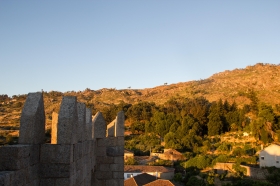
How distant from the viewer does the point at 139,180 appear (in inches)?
1280

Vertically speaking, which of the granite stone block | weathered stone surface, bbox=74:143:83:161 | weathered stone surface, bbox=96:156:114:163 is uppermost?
weathered stone surface, bbox=74:143:83:161

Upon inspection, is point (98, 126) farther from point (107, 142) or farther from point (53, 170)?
point (53, 170)

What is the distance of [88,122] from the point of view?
5.92 meters

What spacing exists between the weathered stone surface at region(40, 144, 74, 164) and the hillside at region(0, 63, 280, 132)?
76590mm

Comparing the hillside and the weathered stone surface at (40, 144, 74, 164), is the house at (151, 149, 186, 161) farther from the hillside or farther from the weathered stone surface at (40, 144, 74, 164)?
the weathered stone surface at (40, 144, 74, 164)

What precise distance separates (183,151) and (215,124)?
348 inches

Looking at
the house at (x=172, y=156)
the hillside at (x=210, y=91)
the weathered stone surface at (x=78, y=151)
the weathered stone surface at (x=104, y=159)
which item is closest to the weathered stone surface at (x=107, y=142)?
the weathered stone surface at (x=104, y=159)

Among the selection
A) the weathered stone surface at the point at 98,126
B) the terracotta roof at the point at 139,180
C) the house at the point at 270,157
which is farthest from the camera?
the house at the point at 270,157

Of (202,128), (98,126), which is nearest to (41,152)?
(98,126)

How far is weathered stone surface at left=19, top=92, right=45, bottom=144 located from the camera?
367 cm

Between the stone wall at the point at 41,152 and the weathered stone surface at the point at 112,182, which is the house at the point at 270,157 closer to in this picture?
the weathered stone surface at the point at 112,182

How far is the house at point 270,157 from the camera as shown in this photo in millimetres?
37916

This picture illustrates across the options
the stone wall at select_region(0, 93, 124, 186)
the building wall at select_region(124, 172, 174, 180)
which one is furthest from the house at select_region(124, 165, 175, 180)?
the stone wall at select_region(0, 93, 124, 186)

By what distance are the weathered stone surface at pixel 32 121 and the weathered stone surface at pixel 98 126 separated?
329 cm
